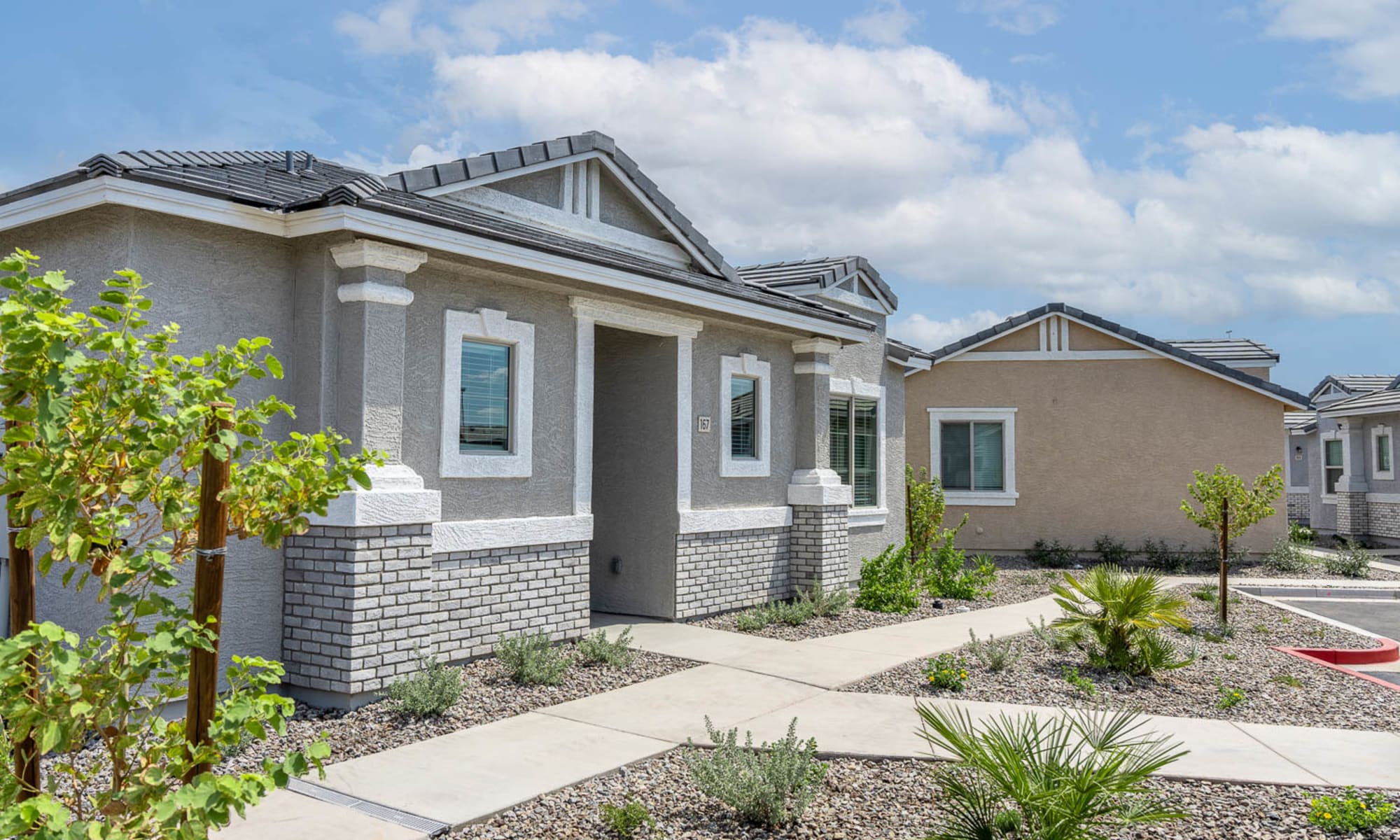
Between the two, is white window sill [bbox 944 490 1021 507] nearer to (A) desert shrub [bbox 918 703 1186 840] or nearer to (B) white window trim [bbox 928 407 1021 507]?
(B) white window trim [bbox 928 407 1021 507]

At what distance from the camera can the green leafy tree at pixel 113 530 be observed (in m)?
2.87

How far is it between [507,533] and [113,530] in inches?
225

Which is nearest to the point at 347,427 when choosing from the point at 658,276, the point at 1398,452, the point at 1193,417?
the point at 658,276

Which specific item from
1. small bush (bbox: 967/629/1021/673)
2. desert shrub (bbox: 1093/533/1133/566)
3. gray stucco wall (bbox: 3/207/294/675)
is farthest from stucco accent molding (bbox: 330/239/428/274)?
desert shrub (bbox: 1093/533/1133/566)

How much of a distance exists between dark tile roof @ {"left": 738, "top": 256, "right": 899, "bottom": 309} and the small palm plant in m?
6.14

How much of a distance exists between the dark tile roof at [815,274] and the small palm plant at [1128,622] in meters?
6.14

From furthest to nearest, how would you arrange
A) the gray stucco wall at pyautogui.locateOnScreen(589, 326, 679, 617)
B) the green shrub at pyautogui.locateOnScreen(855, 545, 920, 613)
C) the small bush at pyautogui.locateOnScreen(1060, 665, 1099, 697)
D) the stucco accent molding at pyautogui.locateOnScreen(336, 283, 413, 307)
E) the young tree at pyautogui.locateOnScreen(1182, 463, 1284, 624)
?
the young tree at pyautogui.locateOnScreen(1182, 463, 1284, 624), the green shrub at pyautogui.locateOnScreen(855, 545, 920, 613), the gray stucco wall at pyautogui.locateOnScreen(589, 326, 679, 617), the small bush at pyautogui.locateOnScreen(1060, 665, 1099, 697), the stucco accent molding at pyautogui.locateOnScreen(336, 283, 413, 307)

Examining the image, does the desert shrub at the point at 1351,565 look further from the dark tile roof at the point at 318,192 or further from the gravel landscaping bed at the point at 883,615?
the dark tile roof at the point at 318,192

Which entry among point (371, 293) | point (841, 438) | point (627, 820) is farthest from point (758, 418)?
point (627, 820)

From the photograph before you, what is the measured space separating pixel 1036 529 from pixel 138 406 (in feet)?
63.1

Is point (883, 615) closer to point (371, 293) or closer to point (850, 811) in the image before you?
point (850, 811)

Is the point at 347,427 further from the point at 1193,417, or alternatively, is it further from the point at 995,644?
the point at 1193,417

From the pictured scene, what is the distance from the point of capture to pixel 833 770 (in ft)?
20.3

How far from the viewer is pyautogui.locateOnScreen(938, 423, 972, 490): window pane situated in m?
20.7
